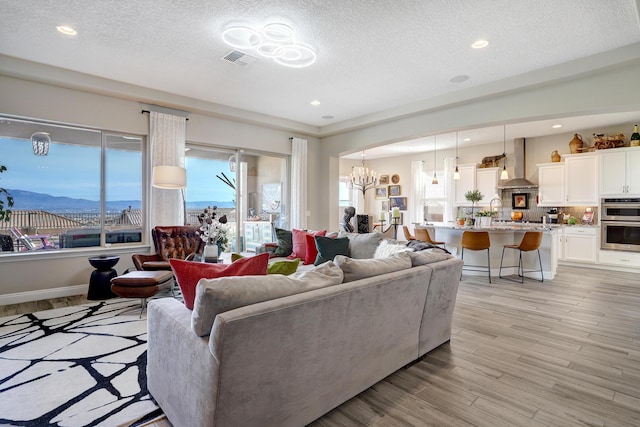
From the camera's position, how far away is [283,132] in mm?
6789

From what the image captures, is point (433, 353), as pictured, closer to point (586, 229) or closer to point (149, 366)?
point (149, 366)

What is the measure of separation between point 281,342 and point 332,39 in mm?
3012

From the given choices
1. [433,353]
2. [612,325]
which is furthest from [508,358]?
[612,325]

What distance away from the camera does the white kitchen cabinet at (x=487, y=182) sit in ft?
27.5

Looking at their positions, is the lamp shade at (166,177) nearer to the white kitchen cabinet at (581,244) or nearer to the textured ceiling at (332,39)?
the textured ceiling at (332,39)

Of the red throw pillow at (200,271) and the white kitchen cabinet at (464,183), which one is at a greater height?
the white kitchen cabinet at (464,183)

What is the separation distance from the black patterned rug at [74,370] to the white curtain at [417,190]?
828 cm

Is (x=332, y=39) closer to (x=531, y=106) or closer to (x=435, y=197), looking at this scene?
(x=531, y=106)

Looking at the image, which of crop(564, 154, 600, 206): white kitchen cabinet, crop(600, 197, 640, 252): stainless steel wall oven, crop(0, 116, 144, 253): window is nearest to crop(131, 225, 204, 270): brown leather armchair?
crop(0, 116, 144, 253): window

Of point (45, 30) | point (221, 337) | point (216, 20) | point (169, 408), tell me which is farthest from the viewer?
point (45, 30)

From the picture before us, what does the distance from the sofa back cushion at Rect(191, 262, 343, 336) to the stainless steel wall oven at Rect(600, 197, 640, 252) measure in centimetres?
766

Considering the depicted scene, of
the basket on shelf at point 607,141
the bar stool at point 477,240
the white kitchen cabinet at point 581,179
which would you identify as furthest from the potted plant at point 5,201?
the basket on shelf at point 607,141

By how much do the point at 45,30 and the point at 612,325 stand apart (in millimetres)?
6588

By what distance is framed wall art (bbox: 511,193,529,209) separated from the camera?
26.6ft
